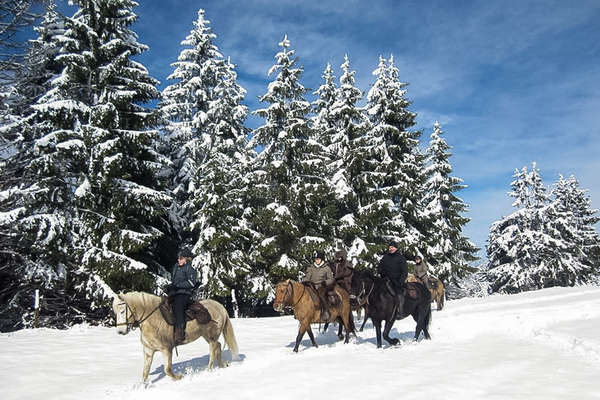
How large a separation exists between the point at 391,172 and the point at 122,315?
22439mm

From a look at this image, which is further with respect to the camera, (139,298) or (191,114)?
(191,114)

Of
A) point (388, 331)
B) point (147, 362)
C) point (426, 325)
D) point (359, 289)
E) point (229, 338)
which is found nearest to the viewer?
point (147, 362)

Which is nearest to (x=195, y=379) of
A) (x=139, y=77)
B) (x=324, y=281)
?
(x=324, y=281)

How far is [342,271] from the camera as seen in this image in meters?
13.8

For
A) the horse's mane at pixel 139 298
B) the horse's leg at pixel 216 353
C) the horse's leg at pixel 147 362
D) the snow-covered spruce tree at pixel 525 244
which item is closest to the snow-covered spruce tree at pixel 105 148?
the horse's leg at pixel 216 353

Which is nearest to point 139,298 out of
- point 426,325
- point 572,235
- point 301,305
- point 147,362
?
point 147,362

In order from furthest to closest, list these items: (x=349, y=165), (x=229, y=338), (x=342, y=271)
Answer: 1. (x=349, y=165)
2. (x=342, y=271)
3. (x=229, y=338)

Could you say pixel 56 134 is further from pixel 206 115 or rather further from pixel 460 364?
pixel 460 364

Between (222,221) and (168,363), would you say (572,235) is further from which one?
(168,363)

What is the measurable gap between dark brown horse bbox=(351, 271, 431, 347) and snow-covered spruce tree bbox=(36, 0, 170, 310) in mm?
9772

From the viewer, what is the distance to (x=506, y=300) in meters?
23.3

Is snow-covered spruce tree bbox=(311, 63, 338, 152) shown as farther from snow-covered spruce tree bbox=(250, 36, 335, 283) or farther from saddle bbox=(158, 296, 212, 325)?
saddle bbox=(158, 296, 212, 325)

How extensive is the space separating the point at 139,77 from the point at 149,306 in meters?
14.9

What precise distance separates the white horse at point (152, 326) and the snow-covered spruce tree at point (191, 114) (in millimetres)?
13696
